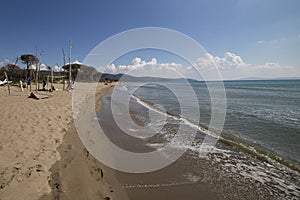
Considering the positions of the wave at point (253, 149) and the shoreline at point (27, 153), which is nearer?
the shoreline at point (27, 153)


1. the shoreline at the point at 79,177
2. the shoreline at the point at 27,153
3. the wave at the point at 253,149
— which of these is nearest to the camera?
the shoreline at the point at 27,153

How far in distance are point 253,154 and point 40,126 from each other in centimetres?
794

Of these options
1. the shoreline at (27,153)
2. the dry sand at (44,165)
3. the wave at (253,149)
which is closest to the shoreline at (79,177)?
the dry sand at (44,165)

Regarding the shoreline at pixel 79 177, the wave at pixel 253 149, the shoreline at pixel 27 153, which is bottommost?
the wave at pixel 253 149

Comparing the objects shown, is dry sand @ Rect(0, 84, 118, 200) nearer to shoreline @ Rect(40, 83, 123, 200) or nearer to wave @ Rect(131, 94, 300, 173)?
shoreline @ Rect(40, 83, 123, 200)

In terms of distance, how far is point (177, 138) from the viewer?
744 cm

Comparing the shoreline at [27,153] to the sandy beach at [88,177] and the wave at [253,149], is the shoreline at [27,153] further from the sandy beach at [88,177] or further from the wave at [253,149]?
the wave at [253,149]

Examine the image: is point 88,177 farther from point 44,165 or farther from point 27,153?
point 27,153

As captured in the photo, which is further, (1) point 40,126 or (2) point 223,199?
(1) point 40,126

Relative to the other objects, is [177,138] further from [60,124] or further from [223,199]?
[60,124]

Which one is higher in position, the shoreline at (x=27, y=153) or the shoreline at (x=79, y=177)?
the shoreline at (x=27, y=153)

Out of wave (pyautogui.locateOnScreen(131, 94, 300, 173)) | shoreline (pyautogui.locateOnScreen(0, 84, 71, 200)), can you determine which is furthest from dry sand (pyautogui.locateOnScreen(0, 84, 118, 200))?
wave (pyautogui.locateOnScreen(131, 94, 300, 173))

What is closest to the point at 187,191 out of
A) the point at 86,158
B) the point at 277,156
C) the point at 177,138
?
the point at 86,158

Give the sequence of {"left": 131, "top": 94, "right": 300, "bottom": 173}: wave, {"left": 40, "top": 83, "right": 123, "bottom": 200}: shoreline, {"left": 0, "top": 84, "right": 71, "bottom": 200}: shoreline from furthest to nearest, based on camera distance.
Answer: {"left": 131, "top": 94, "right": 300, "bottom": 173}: wave → {"left": 40, "top": 83, "right": 123, "bottom": 200}: shoreline → {"left": 0, "top": 84, "right": 71, "bottom": 200}: shoreline
